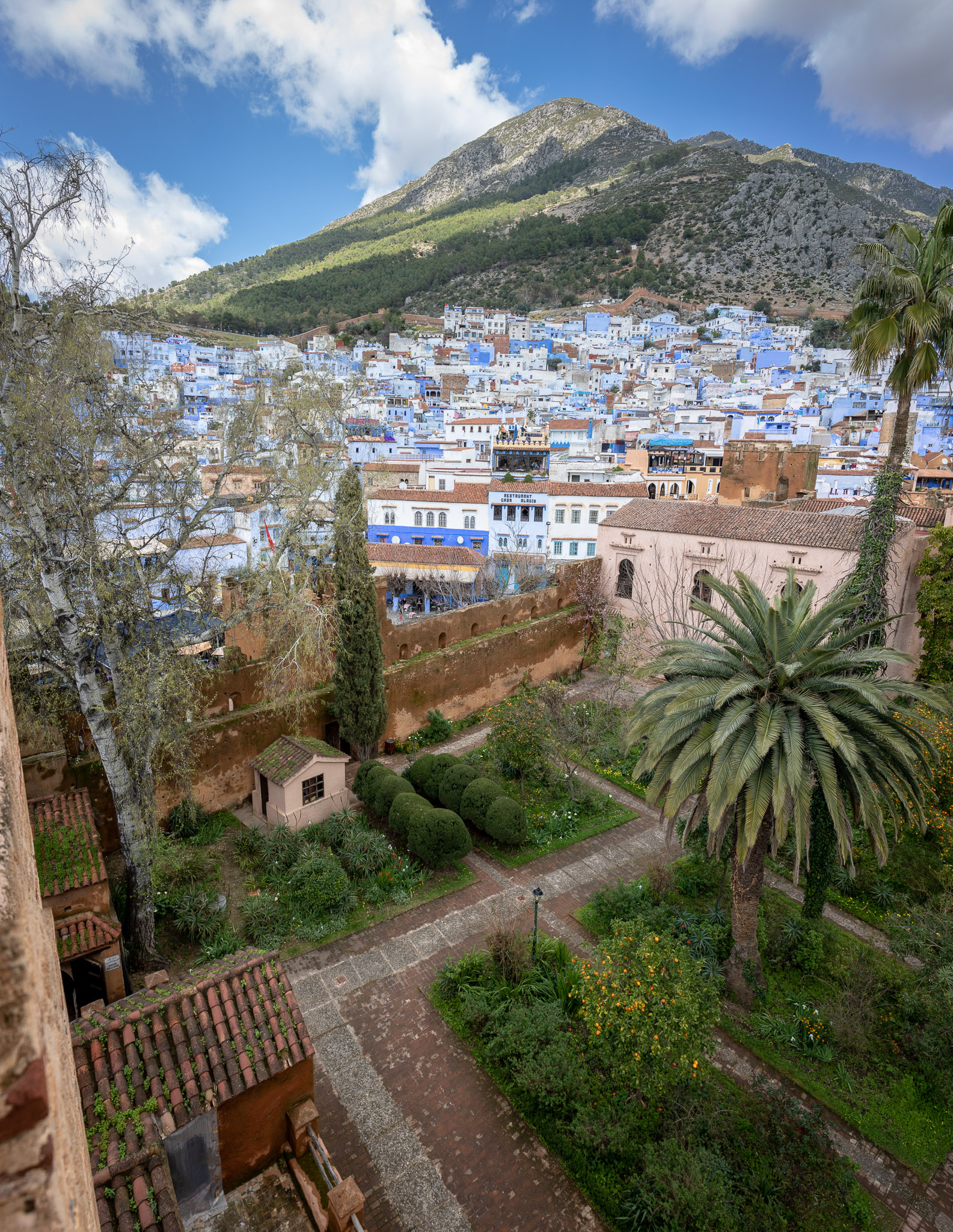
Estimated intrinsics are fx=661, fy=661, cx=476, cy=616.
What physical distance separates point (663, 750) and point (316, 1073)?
585 centimetres

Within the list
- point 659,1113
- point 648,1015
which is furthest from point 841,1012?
point 648,1015

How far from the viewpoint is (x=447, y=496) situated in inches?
1347

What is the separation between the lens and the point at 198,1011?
18.7ft

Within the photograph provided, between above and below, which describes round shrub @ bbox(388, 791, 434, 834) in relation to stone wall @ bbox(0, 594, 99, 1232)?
below

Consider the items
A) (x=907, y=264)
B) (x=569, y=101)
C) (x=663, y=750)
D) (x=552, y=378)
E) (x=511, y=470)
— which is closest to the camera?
(x=663, y=750)

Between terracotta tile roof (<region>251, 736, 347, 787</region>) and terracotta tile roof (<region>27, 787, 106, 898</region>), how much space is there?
10.7 ft

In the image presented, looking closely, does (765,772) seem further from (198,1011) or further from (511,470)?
(511,470)

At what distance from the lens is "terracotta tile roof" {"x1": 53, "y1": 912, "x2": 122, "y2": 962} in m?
7.89

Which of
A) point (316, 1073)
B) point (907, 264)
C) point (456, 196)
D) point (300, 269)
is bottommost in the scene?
point (316, 1073)

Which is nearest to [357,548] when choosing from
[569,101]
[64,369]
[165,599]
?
[165,599]

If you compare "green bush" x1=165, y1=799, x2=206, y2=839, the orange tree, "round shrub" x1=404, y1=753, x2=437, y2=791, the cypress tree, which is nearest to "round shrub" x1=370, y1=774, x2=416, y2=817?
"round shrub" x1=404, y1=753, x2=437, y2=791

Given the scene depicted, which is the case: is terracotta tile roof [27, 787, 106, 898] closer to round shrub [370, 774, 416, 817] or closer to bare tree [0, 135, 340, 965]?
bare tree [0, 135, 340, 965]

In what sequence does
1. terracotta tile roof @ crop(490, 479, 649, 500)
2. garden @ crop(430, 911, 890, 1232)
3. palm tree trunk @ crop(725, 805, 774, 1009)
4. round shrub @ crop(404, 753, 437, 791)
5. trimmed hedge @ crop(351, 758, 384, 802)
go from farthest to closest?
terracotta tile roof @ crop(490, 479, 649, 500) → round shrub @ crop(404, 753, 437, 791) → trimmed hedge @ crop(351, 758, 384, 802) → palm tree trunk @ crop(725, 805, 774, 1009) → garden @ crop(430, 911, 890, 1232)

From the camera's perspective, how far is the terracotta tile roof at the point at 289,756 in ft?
40.4
